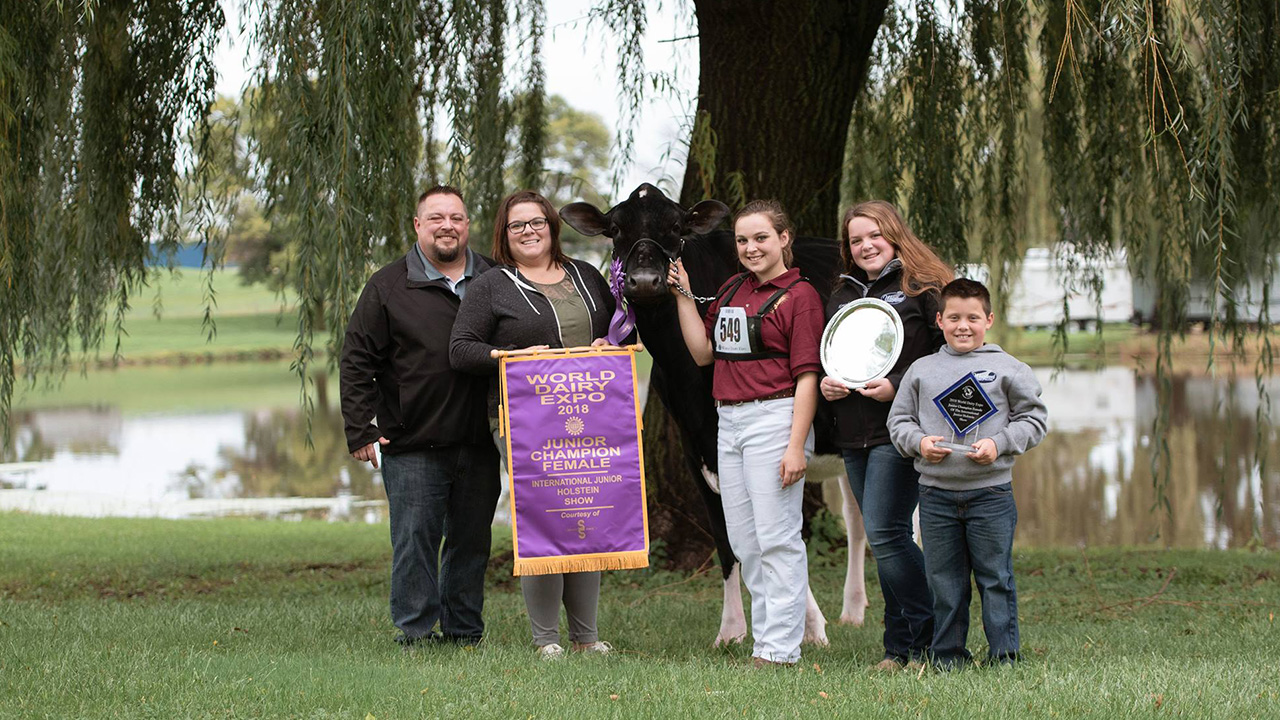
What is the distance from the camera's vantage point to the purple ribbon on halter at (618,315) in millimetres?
4852

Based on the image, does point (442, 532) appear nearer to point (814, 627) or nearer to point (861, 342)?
point (814, 627)

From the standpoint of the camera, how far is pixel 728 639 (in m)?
5.48

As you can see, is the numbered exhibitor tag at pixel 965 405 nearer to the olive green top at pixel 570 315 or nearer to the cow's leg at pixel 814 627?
the olive green top at pixel 570 315

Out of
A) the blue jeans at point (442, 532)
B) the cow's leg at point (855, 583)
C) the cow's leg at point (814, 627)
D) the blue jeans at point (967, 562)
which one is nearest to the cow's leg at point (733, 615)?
the cow's leg at point (814, 627)

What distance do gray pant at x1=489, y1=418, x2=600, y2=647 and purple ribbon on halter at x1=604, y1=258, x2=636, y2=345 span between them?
594 millimetres

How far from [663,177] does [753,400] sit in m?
2.57

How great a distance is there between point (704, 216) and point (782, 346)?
89 centimetres

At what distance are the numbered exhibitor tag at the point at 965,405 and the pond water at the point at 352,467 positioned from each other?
3334mm

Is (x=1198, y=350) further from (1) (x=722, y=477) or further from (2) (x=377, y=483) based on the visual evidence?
(1) (x=722, y=477)

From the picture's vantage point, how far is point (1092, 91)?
296 inches

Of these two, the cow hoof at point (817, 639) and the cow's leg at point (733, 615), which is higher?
the cow's leg at point (733, 615)

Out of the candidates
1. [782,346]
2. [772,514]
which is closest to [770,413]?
[782,346]

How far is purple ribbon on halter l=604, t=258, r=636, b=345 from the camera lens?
4.85 meters

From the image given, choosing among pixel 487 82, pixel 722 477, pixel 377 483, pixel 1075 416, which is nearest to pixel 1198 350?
pixel 1075 416
